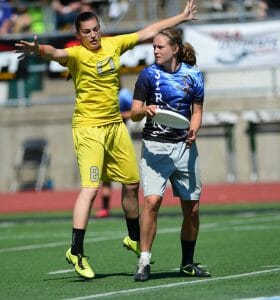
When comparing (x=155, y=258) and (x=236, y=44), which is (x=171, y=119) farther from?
(x=236, y=44)

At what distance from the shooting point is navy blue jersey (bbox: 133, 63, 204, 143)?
9.58 m

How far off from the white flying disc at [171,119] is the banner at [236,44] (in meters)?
14.4

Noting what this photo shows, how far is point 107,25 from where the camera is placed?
997 inches

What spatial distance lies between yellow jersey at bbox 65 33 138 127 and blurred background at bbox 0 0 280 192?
13647 mm

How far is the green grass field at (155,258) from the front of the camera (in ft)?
28.9

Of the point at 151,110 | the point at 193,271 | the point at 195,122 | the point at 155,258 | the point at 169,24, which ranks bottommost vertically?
the point at 155,258

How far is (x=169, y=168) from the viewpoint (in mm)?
9633

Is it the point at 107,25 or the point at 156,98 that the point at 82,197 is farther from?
the point at 107,25

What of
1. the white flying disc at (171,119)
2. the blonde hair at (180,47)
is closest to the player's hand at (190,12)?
the blonde hair at (180,47)

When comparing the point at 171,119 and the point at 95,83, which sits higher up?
the point at 95,83

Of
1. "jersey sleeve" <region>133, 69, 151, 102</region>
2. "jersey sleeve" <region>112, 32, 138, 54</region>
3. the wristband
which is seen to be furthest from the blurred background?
"jersey sleeve" <region>133, 69, 151, 102</region>

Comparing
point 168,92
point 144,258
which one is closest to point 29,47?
point 168,92

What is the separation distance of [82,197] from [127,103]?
25.1ft

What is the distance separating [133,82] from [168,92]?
51.4 ft
